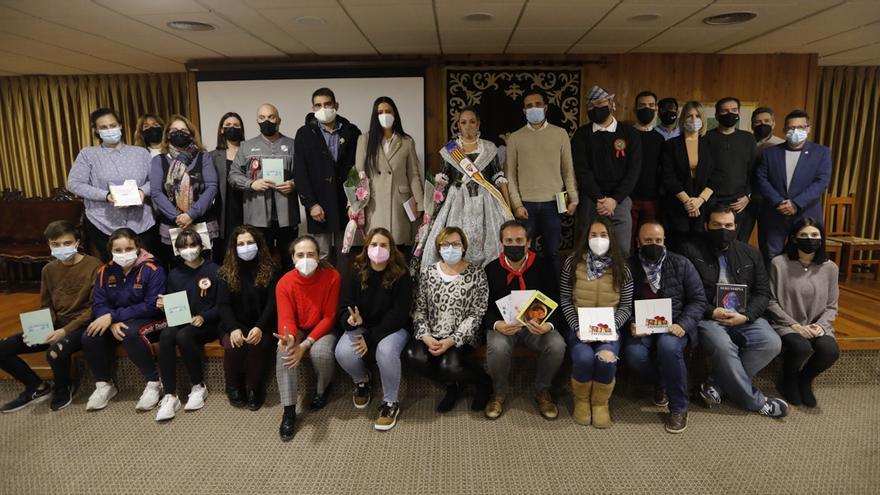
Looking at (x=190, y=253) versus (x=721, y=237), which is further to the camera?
(x=190, y=253)

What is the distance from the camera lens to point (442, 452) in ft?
7.44

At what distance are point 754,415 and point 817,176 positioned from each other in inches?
67.7

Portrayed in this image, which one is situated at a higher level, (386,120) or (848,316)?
(386,120)

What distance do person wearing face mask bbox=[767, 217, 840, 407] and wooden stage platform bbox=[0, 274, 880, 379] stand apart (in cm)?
39

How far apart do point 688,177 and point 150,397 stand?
11.8 ft

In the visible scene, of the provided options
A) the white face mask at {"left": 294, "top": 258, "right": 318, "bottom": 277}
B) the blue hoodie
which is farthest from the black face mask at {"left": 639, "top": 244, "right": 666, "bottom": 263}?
the blue hoodie

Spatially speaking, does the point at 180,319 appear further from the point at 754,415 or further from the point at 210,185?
the point at 754,415

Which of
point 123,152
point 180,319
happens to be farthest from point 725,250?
point 123,152

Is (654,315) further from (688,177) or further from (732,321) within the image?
(688,177)

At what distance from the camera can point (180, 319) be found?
275 cm

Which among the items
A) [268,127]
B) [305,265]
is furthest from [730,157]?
[268,127]

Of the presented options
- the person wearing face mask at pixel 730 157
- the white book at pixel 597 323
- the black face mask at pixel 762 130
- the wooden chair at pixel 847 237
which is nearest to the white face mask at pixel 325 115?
the white book at pixel 597 323

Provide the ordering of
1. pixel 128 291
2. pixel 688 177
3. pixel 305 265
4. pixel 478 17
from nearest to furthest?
pixel 305 265 < pixel 128 291 < pixel 688 177 < pixel 478 17

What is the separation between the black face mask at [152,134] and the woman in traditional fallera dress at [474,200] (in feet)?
6.50
